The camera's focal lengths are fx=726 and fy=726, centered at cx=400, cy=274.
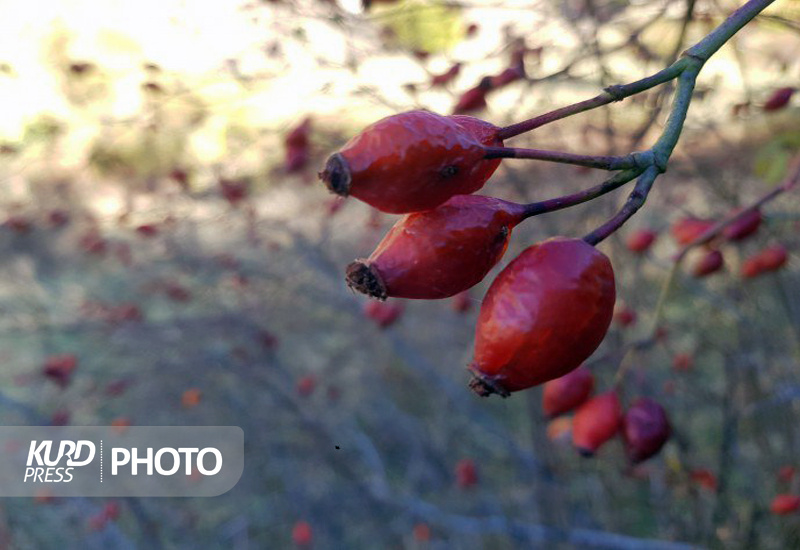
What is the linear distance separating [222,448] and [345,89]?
2.99 meters

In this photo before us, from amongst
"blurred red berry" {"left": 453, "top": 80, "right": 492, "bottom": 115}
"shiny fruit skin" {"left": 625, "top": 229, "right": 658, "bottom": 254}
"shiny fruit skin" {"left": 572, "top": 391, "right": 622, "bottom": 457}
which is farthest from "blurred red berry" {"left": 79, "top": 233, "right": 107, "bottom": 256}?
"shiny fruit skin" {"left": 572, "top": 391, "right": 622, "bottom": 457}

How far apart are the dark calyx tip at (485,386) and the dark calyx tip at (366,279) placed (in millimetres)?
116

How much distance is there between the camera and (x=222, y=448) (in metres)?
4.67

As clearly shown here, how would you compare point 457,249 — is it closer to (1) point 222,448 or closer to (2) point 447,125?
(2) point 447,125

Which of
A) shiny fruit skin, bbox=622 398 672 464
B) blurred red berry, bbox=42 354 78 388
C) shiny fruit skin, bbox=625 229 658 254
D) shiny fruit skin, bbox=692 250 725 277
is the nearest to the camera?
shiny fruit skin, bbox=622 398 672 464

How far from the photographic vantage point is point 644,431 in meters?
1.26

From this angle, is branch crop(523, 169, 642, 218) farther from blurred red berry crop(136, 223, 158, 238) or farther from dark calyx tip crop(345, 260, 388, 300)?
blurred red berry crop(136, 223, 158, 238)

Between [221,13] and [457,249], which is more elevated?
[221,13]

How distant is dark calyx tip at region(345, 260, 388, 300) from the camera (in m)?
0.69

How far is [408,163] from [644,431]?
0.85 meters

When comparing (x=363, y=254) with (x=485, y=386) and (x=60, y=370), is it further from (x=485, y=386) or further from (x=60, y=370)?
(x=485, y=386)

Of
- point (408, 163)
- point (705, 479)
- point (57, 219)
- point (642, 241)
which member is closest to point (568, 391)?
point (408, 163)

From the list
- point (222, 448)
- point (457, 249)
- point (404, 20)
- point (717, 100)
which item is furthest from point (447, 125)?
point (222, 448)

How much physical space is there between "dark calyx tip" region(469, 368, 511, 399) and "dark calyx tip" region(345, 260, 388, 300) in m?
0.12
